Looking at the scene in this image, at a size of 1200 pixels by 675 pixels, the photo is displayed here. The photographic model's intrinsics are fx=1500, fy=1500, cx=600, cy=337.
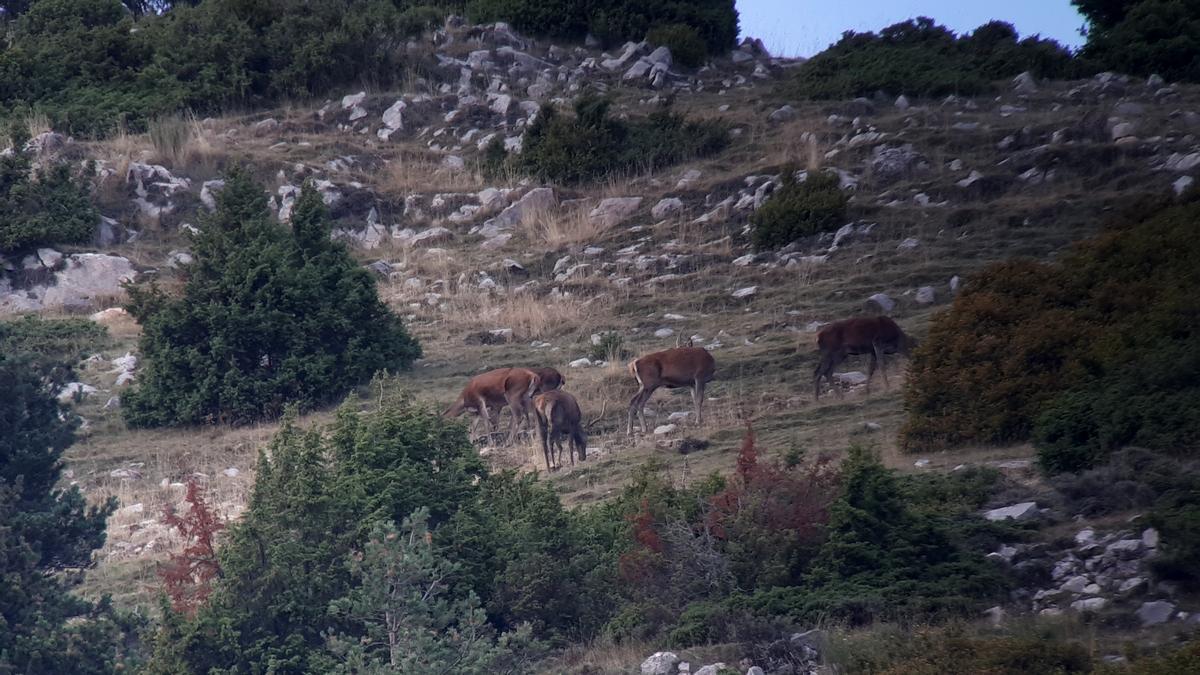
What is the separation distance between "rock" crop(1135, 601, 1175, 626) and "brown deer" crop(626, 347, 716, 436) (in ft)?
27.4

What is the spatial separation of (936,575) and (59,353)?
45.8ft

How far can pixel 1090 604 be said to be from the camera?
376 inches

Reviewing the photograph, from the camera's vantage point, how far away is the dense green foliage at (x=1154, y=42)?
29797 mm

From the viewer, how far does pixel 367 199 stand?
2753 centimetres

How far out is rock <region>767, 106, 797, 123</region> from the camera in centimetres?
2941

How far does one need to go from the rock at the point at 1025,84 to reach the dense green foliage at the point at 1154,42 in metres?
1.86

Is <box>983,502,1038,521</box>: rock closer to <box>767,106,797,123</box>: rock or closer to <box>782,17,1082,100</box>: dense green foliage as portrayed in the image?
<box>767,106,797,123</box>: rock

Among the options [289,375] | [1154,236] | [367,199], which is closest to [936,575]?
[1154,236]

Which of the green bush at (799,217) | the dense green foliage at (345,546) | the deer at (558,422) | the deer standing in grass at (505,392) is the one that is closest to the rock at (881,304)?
the green bush at (799,217)

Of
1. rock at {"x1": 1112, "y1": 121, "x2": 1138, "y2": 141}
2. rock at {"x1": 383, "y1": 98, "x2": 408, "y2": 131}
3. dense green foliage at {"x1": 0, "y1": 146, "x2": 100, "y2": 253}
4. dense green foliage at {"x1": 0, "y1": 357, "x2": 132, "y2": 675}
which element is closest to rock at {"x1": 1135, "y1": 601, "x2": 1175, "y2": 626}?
dense green foliage at {"x1": 0, "y1": 357, "x2": 132, "y2": 675}

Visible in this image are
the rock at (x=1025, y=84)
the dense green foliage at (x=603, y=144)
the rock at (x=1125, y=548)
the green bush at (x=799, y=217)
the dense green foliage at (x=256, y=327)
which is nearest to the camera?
the rock at (x=1125, y=548)

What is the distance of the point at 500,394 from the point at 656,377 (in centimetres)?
194

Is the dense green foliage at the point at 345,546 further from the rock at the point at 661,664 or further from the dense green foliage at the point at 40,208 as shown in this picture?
the dense green foliage at the point at 40,208

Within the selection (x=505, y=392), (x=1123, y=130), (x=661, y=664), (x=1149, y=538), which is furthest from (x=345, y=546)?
(x=1123, y=130)
